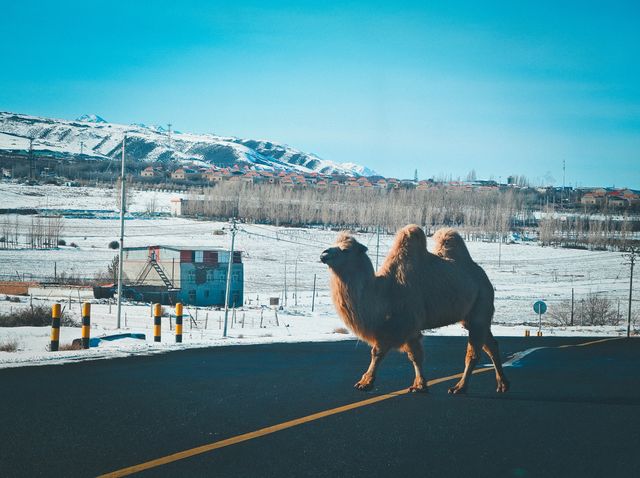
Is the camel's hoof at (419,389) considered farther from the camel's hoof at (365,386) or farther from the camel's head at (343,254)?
the camel's head at (343,254)

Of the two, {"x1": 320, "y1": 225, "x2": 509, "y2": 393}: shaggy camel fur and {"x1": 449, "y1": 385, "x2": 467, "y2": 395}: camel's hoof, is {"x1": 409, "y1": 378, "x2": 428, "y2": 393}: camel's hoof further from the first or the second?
{"x1": 449, "y1": 385, "x2": 467, "y2": 395}: camel's hoof

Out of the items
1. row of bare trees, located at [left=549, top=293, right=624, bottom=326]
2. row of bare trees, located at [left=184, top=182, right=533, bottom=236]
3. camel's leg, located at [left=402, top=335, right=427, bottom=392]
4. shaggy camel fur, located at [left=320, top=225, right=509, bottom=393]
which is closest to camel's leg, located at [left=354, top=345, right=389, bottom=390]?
shaggy camel fur, located at [left=320, top=225, right=509, bottom=393]

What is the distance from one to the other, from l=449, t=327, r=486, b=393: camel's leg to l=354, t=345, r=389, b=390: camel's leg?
959mm

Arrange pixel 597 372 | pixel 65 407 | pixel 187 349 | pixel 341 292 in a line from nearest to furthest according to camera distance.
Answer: pixel 65 407
pixel 341 292
pixel 597 372
pixel 187 349

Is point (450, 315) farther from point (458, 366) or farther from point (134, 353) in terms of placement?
point (134, 353)

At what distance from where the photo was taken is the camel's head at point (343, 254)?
7082mm

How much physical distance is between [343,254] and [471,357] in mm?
2045

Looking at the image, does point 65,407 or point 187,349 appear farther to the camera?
point 187,349

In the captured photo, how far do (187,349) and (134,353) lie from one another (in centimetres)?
138

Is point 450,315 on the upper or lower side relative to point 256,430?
upper

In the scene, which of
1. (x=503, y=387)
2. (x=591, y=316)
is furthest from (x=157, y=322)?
(x=591, y=316)

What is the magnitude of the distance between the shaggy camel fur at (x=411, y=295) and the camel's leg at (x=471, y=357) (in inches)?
0.4

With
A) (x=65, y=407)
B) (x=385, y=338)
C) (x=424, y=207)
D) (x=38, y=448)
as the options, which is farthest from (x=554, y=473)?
(x=424, y=207)

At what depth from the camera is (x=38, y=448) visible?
5027 millimetres
